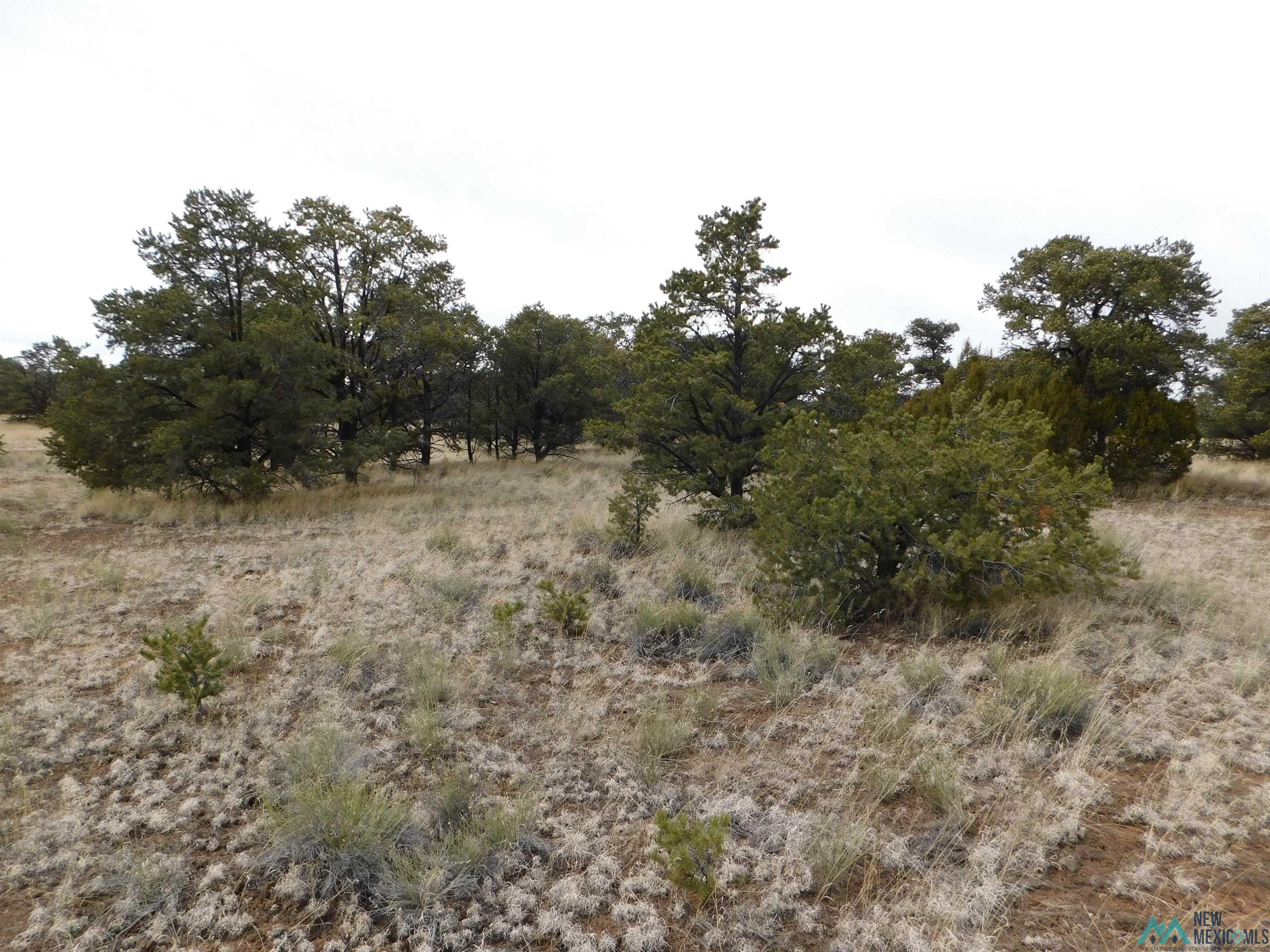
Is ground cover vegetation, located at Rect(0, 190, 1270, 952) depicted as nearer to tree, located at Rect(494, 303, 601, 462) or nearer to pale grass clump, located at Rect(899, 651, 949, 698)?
pale grass clump, located at Rect(899, 651, 949, 698)

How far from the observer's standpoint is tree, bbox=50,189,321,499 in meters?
11.7

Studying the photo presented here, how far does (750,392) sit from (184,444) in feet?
37.8

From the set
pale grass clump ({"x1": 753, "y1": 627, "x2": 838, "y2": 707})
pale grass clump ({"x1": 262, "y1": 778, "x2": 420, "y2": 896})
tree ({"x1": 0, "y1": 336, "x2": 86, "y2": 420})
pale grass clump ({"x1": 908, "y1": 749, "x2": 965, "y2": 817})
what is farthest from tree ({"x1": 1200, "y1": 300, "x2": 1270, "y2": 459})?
tree ({"x1": 0, "y1": 336, "x2": 86, "y2": 420})

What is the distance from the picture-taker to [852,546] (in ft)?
19.1

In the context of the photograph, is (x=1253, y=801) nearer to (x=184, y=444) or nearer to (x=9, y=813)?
(x=9, y=813)

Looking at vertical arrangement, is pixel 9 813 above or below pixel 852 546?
below

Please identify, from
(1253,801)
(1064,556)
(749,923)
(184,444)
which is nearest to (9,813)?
(749,923)

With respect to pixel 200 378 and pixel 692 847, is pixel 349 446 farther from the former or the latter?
pixel 692 847

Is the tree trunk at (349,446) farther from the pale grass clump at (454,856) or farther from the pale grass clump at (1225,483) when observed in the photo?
the pale grass clump at (1225,483)

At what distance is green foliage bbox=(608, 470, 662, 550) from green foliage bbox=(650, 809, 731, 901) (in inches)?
243

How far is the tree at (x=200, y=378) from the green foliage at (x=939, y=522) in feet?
36.8

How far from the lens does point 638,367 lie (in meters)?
9.96

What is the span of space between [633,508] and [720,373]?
2.87m

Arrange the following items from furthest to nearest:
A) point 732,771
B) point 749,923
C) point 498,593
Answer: point 498,593
point 732,771
point 749,923
